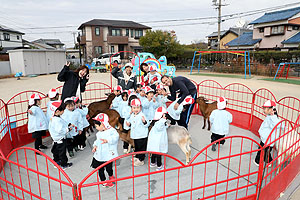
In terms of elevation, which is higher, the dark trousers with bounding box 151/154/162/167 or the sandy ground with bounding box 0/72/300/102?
the sandy ground with bounding box 0/72/300/102

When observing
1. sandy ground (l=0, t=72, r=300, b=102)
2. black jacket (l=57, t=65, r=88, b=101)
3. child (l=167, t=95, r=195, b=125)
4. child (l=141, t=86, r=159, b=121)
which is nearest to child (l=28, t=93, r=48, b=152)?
black jacket (l=57, t=65, r=88, b=101)

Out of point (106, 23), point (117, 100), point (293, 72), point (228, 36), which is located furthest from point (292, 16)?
point (117, 100)

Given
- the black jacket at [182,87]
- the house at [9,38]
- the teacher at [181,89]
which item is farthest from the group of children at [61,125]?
the house at [9,38]

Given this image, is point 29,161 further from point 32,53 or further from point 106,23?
point 106,23

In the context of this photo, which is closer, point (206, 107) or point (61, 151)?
point (61, 151)

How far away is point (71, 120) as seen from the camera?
173 inches

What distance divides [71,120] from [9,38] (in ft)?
122

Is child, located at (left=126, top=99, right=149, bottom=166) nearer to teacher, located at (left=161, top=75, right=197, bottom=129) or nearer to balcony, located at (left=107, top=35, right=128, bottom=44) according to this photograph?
teacher, located at (left=161, top=75, right=197, bottom=129)

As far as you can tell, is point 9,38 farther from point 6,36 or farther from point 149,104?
point 149,104

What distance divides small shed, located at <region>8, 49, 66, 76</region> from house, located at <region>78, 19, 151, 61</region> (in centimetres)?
964

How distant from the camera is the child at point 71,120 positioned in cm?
434

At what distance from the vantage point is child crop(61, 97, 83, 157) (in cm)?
434

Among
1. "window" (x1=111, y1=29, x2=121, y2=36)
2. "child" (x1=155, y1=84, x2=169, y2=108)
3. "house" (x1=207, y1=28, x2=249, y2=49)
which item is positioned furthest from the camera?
"house" (x1=207, y1=28, x2=249, y2=49)

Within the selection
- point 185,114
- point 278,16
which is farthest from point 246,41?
point 185,114
